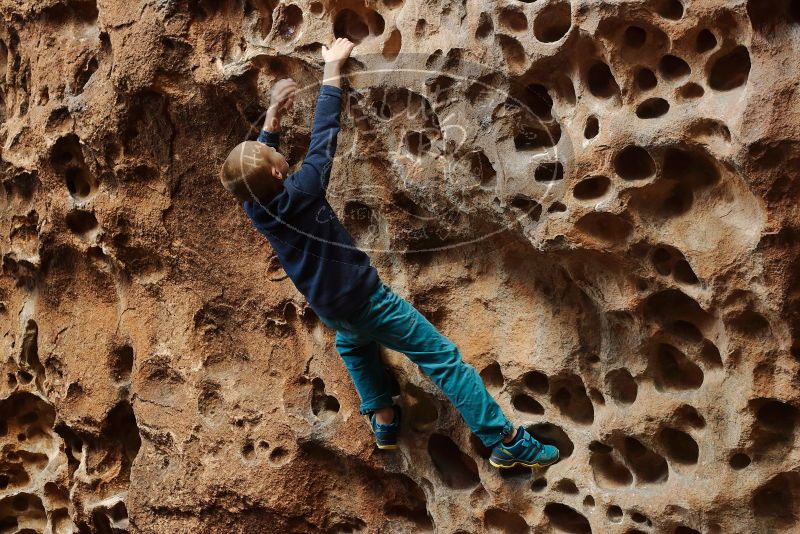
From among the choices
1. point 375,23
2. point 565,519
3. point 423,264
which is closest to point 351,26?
point 375,23

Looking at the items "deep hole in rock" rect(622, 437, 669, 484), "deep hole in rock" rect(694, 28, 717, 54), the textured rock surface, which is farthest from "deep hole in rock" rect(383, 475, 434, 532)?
"deep hole in rock" rect(694, 28, 717, 54)

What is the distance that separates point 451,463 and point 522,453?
0.42 meters

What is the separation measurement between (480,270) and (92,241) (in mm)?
1472

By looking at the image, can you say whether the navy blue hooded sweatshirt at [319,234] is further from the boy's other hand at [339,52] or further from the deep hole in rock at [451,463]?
the deep hole in rock at [451,463]

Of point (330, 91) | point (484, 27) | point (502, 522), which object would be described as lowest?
point (502, 522)

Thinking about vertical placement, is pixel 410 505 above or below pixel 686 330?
below

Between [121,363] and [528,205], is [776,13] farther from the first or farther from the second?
[121,363]

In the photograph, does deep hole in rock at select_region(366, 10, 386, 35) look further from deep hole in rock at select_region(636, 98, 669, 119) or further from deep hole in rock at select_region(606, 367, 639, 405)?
deep hole in rock at select_region(606, 367, 639, 405)

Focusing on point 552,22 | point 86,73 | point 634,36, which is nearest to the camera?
point 634,36

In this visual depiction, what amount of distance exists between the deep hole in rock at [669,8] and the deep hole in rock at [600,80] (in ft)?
0.77

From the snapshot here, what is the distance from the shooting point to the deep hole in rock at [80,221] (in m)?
3.34

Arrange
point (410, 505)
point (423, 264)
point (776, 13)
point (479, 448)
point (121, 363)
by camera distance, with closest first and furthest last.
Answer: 1. point (776, 13)
2. point (479, 448)
3. point (423, 264)
4. point (410, 505)
5. point (121, 363)

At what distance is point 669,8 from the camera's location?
2236mm

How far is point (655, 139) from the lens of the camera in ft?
7.41
